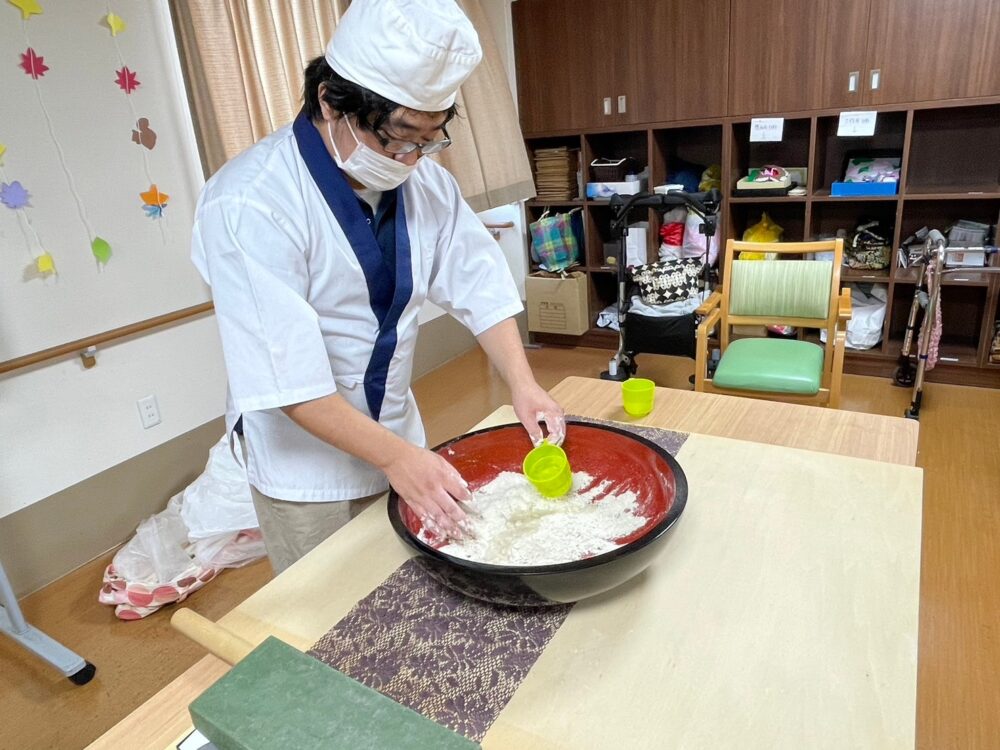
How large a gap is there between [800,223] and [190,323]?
126 inches

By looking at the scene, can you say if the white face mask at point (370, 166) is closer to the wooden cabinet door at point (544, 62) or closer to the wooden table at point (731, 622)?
the wooden table at point (731, 622)

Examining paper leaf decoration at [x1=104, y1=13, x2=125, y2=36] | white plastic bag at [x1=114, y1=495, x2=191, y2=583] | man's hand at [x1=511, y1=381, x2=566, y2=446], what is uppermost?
paper leaf decoration at [x1=104, y1=13, x2=125, y2=36]

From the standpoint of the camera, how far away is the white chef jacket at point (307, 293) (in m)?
0.93

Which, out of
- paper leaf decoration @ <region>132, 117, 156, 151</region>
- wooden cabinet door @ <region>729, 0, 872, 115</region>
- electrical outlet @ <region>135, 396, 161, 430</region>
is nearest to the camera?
paper leaf decoration @ <region>132, 117, 156, 151</region>

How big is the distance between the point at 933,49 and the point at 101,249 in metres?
3.45

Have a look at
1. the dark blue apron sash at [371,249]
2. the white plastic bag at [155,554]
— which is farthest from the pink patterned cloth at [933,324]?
→ the white plastic bag at [155,554]

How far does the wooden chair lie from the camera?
Result: 2.37 meters

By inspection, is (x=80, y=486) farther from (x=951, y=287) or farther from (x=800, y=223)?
(x=951, y=287)

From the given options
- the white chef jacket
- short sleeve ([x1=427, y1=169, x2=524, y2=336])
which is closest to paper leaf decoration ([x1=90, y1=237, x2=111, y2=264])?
the white chef jacket

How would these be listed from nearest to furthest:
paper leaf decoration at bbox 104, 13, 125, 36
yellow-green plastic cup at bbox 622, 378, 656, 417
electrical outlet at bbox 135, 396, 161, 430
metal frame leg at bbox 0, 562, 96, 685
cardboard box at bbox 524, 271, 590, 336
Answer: yellow-green plastic cup at bbox 622, 378, 656, 417 < metal frame leg at bbox 0, 562, 96, 685 < paper leaf decoration at bbox 104, 13, 125, 36 < electrical outlet at bbox 135, 396, 161, 430 < cardboard box at bbox 524, 271, 590, 336

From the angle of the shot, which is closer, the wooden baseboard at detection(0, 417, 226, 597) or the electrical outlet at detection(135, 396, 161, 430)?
the wooden baseboard at detection(0, 417, 226, 597)

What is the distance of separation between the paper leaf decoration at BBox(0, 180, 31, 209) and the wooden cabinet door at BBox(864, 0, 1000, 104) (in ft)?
11.1

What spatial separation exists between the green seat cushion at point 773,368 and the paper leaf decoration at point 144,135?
2.16 meters

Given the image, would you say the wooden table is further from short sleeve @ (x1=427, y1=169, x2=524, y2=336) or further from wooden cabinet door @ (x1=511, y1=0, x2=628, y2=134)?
wooden cabinet door @ (x1=511, y1=0, x2=628, y2=134)
